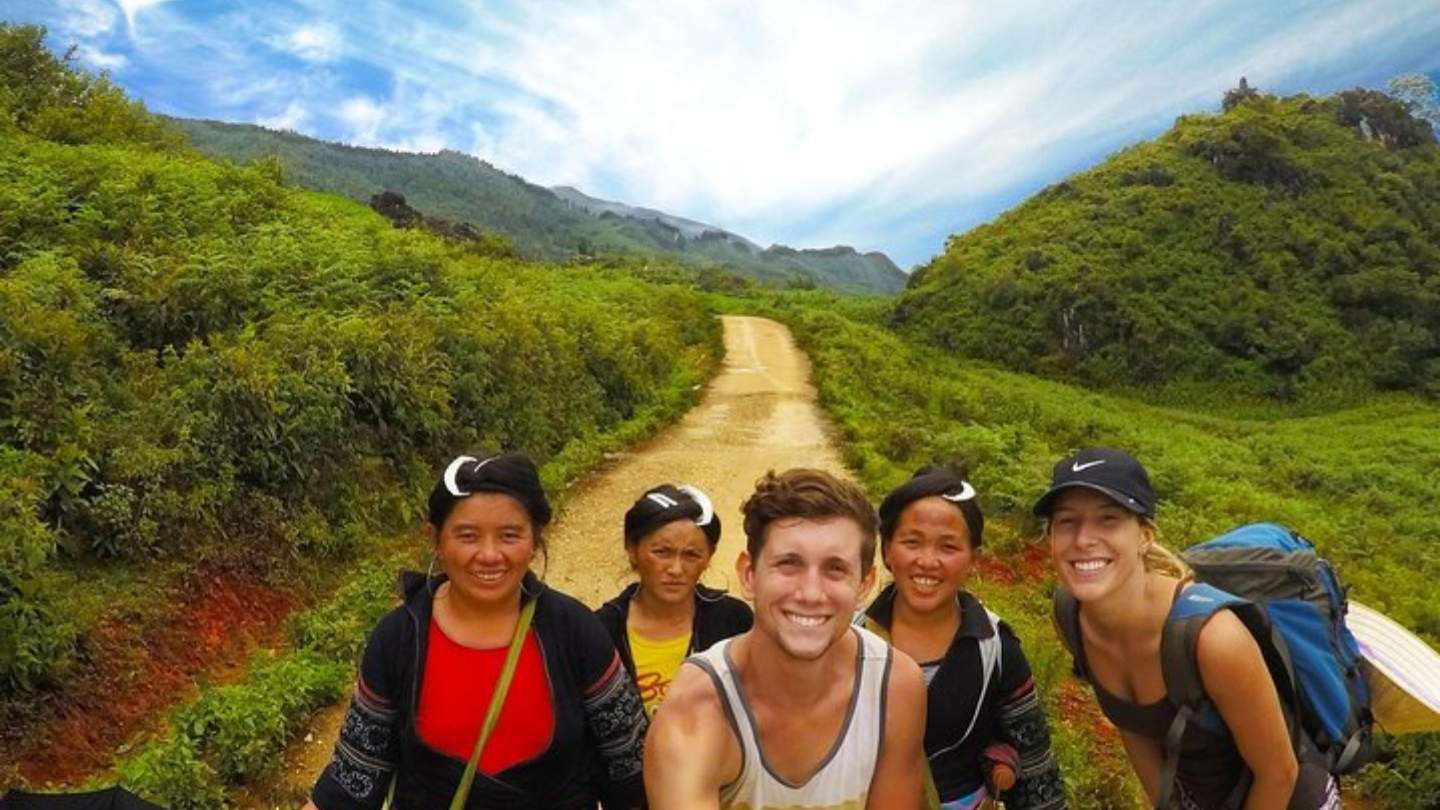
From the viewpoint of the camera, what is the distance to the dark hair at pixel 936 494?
113 inches

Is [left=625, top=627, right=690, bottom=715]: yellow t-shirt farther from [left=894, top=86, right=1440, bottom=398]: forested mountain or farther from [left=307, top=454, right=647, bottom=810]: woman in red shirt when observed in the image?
[left=894, top=86, right=1440, bottom=398]: forested mountain

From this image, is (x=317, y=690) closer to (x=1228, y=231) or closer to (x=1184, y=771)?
(x=1184, y=771)

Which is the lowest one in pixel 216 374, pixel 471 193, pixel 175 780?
pixel 175 780

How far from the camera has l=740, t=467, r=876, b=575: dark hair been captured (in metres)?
1.75

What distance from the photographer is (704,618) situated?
3.30m

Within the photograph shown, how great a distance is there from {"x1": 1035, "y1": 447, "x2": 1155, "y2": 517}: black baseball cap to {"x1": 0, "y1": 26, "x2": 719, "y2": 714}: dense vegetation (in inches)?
198

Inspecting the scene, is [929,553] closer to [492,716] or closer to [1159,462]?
[492,716]

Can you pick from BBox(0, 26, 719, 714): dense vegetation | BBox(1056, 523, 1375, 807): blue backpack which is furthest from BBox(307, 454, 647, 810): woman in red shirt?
BBox(0, 26, 719, 714): dense vegetation

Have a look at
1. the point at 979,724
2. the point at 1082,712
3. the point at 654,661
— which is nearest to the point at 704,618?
the point at 654,661

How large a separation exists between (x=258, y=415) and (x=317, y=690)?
2522 mm

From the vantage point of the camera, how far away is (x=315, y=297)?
9992 millimetres

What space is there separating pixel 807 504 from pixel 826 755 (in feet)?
1.62

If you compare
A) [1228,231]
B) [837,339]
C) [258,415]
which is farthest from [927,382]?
[1228,231]

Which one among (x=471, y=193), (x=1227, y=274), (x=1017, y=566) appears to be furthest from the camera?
(x=471, y=193)
